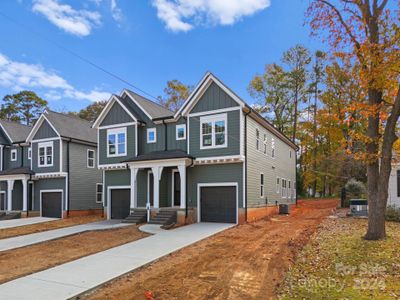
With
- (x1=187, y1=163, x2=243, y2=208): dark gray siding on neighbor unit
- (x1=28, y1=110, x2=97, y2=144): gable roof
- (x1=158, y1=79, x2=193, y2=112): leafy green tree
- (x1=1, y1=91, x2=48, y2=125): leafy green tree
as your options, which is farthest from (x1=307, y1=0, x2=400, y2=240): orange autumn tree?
(x1=1, y1=91, x2=48, y2=125): leafy green tree

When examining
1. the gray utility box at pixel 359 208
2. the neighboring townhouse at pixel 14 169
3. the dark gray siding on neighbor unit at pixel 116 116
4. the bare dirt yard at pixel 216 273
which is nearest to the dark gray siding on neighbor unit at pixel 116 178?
the dark gray siding on neighbor unit at pixel 116 116

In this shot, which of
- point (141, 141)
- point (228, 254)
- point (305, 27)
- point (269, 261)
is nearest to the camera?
point (269, 261)

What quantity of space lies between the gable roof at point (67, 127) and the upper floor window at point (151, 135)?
291 inches


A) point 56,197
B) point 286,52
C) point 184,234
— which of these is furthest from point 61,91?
point 286,52

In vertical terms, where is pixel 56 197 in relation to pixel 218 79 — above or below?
below

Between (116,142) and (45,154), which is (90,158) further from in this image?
(116,142)

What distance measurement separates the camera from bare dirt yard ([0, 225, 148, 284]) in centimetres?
873

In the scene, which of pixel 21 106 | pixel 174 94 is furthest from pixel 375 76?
pixel 21 106

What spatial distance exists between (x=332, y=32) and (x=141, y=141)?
1318cm

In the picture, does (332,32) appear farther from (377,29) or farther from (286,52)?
(286,52)

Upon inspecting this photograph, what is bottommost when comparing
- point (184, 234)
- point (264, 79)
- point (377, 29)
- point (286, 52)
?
point (184, 234)

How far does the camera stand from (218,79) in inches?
693

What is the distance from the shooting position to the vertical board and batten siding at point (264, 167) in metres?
18.0

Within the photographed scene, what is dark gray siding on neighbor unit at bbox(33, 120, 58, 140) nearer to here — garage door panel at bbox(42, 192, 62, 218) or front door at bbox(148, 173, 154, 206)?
garage door panel at bbox(42, 192, 62, 218)
